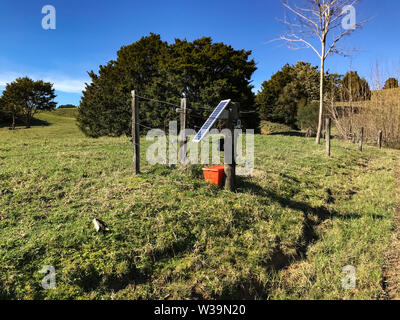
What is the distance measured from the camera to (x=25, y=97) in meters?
33.0

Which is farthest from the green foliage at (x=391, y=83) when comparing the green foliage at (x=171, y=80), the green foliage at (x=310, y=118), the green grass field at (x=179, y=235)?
the green grass field at (x=179, y=235)

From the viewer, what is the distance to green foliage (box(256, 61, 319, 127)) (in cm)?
3456

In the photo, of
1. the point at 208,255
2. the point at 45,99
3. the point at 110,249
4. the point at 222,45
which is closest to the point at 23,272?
the point at 110,249

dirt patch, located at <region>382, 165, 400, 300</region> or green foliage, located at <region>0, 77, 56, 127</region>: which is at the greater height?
green foliage, located at <region>0, 77, 56, 127</region>

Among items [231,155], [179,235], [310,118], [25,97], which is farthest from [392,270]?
[25,97]

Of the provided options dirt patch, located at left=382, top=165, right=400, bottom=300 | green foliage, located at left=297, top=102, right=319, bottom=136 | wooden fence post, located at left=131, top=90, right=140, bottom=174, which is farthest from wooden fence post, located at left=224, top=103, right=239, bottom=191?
green foliage, located at left=297, top=102, right=319, bottom=136

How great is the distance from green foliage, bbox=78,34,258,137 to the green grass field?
13581 millimetres

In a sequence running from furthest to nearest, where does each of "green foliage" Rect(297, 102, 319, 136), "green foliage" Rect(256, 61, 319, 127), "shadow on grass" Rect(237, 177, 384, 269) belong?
"green foliage" Rect(256, 61, 319, 127), "green foliage" Rect(297, 102, 319, 136), "shadow on grass" Rect(237, 177, 384, 269)

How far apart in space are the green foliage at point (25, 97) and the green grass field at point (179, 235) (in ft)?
104

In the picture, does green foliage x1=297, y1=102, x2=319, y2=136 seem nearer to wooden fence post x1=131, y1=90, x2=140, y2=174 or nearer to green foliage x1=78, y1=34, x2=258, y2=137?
green foliage x1=78, y1=34, x2=258, y2=137

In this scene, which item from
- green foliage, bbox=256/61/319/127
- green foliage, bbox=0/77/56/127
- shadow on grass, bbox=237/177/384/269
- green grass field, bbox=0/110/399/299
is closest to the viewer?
green grass field, bbox=0/110/399/299

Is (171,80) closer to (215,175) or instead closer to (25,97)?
(215,175)

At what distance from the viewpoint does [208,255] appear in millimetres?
3859

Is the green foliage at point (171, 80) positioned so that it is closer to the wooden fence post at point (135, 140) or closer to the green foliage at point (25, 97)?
the wooden fence post at point (135, 140)
